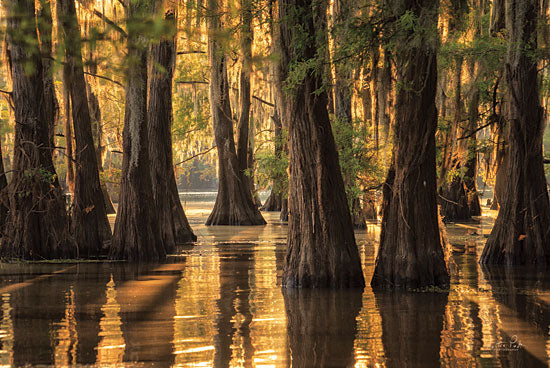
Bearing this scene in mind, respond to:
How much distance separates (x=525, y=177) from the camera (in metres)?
14.2

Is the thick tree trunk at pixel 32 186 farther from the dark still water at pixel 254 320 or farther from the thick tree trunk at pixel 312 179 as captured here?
the thick tree trunk at pixel 312 179

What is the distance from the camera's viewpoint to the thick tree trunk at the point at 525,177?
14.1m

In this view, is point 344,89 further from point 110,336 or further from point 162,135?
point 110,336

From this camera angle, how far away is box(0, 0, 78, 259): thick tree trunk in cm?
1510

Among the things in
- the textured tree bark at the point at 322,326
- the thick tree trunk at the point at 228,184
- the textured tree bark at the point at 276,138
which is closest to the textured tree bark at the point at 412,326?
the textured tree bark at the point at 322,326

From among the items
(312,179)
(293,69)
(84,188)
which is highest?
(293,69)

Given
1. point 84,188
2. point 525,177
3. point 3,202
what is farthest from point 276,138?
point 525,177

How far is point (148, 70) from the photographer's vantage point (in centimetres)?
1700

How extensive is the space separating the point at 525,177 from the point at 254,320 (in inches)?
278

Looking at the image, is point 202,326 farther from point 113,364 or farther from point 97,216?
point 97,216

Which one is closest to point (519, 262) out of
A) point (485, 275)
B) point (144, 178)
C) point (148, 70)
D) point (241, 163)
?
point (485, 275)

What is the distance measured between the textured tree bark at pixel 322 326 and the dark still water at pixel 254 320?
0.01 meters

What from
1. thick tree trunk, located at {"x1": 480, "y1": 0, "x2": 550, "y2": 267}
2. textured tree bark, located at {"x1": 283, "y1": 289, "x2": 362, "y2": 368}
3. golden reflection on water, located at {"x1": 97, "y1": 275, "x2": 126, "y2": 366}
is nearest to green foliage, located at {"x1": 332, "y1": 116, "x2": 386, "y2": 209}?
→ thick tree trunk, located at {"x1": 480, "y1": 0, "x2": 550, "y2": 267}

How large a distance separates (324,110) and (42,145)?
6.58m
